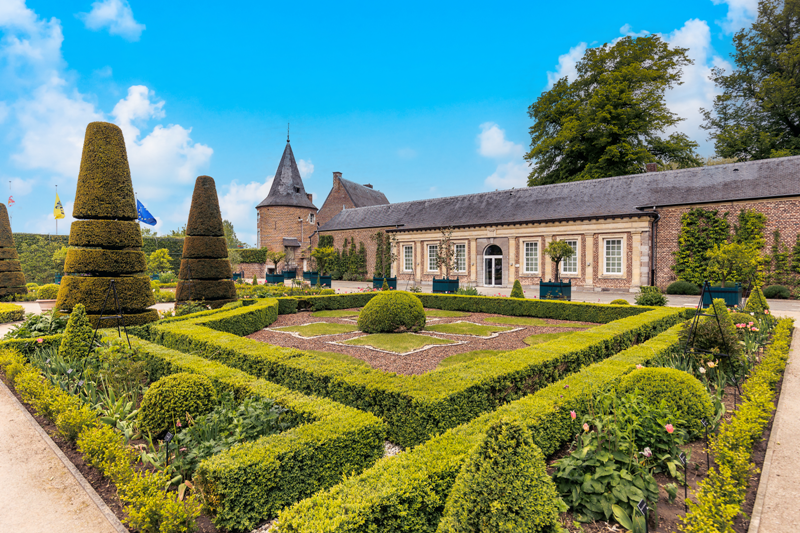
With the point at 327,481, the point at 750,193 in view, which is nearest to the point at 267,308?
the point at 327,481

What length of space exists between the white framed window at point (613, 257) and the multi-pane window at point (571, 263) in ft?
4.67

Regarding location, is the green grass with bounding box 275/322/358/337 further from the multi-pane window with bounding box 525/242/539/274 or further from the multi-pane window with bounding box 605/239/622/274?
the multi-pane window with bounding box 605/239/622/274

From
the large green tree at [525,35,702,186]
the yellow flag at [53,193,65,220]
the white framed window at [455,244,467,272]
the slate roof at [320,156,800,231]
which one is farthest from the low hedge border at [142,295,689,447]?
the yellow flag at [53,193,65,220]

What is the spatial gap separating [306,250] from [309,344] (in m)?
30.2

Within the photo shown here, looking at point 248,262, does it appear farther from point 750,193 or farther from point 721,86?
point 721,86

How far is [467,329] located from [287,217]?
3045cm

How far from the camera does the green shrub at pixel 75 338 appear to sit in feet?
20.5

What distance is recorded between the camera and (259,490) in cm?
287

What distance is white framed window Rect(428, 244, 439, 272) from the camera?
88.9 feet

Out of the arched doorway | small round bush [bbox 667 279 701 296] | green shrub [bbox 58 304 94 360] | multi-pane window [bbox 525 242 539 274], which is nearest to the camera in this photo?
green shrub [bbox 58 304 94 360]

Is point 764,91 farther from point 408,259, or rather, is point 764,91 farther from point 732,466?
point 732,466

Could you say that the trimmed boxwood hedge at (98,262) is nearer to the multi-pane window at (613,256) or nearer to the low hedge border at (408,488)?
the low hedge border at (408,488)

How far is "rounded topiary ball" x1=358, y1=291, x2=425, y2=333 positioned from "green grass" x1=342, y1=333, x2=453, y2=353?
27 cm

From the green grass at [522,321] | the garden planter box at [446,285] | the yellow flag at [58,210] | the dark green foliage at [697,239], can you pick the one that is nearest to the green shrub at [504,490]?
the green grass at [522,321]
